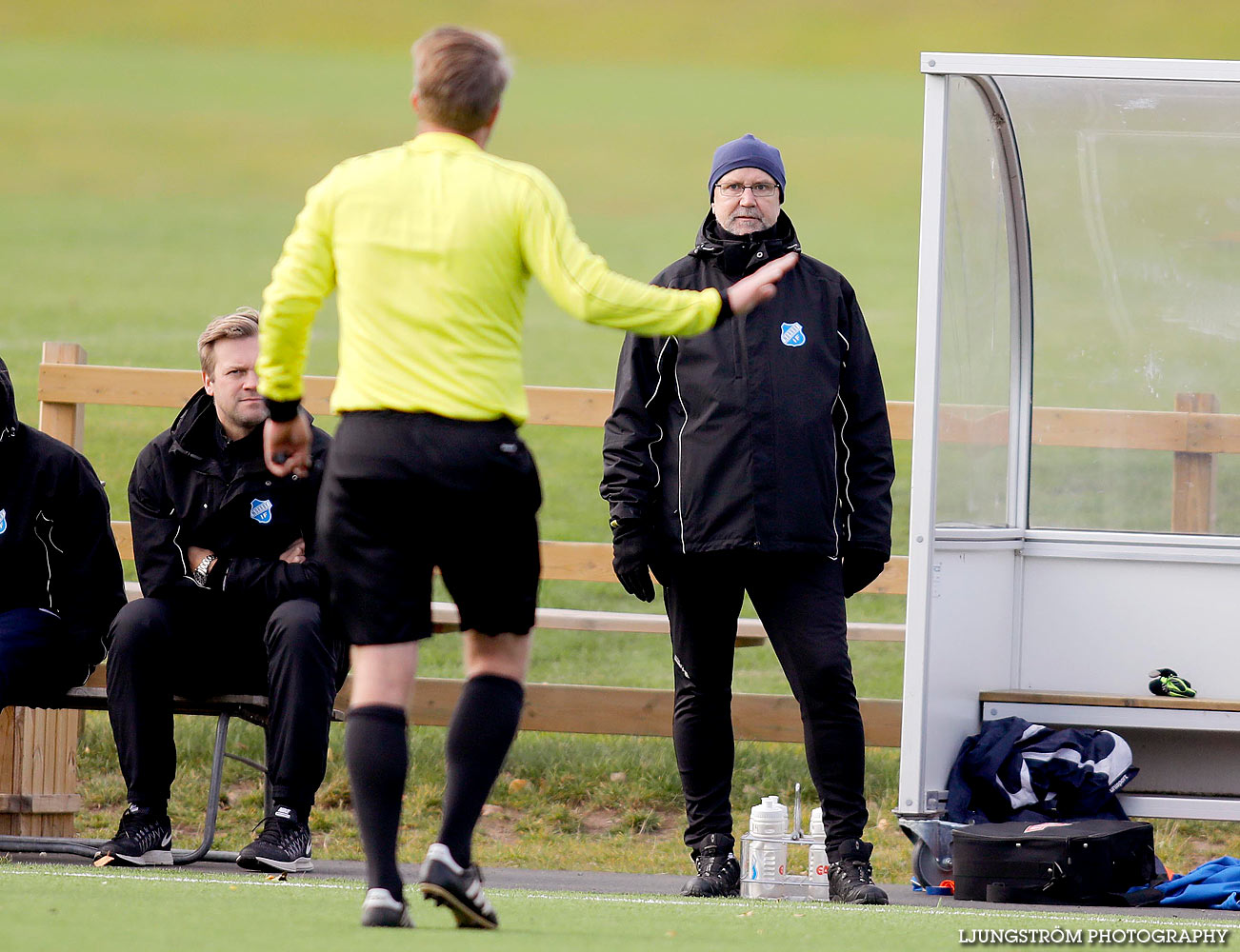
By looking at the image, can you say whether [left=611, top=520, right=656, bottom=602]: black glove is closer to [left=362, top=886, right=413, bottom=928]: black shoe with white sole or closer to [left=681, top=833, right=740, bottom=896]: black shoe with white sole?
[left=681, top=833, right=740, bottom=896]: black shoe with white sole

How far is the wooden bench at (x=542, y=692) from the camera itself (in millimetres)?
6270

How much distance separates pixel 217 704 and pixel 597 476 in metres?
11.1

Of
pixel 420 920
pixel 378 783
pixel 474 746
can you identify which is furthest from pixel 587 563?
pixel 378 783

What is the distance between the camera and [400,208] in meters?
3.48

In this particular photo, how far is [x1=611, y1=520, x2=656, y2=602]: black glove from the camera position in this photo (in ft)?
16.7

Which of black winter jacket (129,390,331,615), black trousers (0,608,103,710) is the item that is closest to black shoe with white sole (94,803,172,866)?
black trousers (0,608,103,710)

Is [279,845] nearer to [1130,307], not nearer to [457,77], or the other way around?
[457,77]

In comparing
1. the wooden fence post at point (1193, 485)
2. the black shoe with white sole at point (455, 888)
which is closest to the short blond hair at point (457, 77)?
the black shoe with white sole at point (455, 888)

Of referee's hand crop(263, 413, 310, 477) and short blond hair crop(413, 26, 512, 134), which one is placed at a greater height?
short blond hair crop(413, 26, 512, 134)

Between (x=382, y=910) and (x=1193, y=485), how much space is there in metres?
3.99

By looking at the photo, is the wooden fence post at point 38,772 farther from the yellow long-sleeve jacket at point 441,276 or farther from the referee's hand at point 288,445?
the yellow long-sleeve jacket at point 441,276

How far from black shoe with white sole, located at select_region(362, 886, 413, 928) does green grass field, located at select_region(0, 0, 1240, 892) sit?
456 inches

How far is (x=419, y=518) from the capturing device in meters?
3.48

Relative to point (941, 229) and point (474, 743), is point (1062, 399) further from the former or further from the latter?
point (474, 743)
